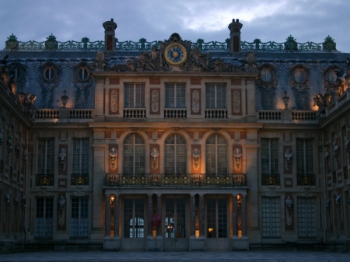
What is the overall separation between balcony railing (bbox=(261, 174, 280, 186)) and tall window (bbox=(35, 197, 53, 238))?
1382 cm

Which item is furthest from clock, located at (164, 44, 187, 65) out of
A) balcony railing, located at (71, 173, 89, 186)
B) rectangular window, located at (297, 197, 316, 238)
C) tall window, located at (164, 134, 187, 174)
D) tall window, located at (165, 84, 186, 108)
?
rectangular window, located at (297, 197, 316, 238)

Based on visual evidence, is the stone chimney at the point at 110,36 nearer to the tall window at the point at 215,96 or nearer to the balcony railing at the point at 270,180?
the tall window at the point at 215,96

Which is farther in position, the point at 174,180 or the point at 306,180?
the point at 306,180

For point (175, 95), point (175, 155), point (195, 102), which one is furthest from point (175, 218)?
point (175, 95)

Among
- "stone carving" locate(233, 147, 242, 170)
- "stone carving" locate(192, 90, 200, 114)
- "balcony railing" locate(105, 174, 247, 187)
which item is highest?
"stone carving" locate(192, 90, 200, 114)

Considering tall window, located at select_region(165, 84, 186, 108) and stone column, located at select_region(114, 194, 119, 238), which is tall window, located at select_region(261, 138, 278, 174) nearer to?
tall window, located at select_region(165, 84, 186, 108)

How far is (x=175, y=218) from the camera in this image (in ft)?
141

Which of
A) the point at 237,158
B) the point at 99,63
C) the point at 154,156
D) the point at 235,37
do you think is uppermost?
the point at 235,37

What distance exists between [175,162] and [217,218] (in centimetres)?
445

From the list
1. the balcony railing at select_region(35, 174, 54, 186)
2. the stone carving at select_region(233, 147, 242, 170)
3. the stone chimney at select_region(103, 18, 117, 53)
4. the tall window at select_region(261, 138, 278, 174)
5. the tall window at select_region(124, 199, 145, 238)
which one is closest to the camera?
the tall window at select_region(124, 199, 145, 238)

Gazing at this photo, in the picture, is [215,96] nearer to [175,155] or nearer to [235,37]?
[175,155]

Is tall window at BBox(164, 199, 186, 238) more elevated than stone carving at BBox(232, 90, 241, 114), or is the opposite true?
stone carving at BBox(232, 90, 241, 114)

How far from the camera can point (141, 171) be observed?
43312mm

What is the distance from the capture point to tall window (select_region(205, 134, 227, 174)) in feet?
143
